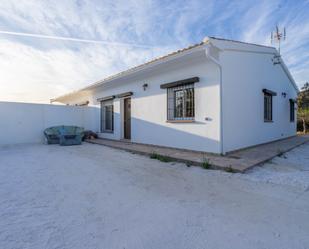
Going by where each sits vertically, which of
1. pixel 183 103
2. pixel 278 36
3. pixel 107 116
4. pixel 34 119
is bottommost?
pixel 34 119

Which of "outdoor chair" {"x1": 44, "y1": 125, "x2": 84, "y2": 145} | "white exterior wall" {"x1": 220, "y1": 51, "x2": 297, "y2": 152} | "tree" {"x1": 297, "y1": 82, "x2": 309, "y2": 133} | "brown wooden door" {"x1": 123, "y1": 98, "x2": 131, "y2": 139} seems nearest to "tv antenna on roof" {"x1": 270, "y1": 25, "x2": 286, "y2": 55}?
"white exterior wall" {"x1": 220, "y1": 51, "x2": 297, "y2": 152}

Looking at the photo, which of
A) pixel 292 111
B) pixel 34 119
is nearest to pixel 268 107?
pixel 292 111

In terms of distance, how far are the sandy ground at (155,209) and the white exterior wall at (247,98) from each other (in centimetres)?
206

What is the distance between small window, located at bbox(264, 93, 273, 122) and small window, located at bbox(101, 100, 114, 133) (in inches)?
302

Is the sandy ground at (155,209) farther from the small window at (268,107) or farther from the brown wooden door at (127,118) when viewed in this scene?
the brown wooden door at (127,118)

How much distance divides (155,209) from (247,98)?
19.4 feet

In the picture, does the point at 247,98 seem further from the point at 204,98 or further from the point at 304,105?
the point at 304,105

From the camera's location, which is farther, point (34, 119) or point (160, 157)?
point (34, 119)

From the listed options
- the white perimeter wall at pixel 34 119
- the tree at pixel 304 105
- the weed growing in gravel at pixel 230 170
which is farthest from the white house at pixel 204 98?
the tree at pixel 304 105

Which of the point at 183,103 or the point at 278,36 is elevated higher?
the point at 278,36

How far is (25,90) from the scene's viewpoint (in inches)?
542

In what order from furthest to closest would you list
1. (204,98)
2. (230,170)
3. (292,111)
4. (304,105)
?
1. (304,105)
2. (292,111)
3. (204,98)
4. (230,170)

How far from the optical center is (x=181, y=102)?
6.53 metres

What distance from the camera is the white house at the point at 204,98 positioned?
5516 millimetres
